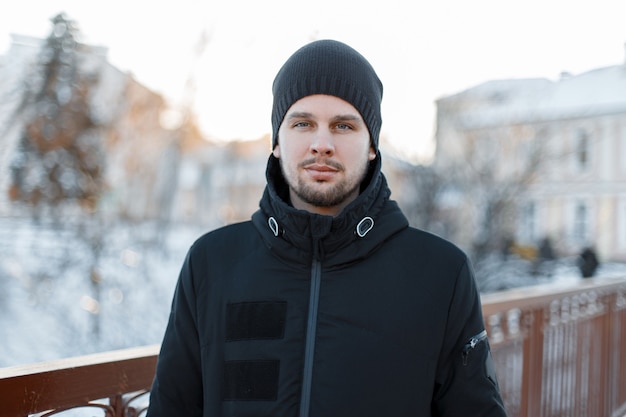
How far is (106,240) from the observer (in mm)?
7910

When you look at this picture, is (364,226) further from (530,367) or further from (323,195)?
(530,367)

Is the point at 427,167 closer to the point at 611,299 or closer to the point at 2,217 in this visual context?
the point at 611,299

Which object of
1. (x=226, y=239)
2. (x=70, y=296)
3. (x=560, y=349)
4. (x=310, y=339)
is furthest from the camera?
(x=70, y=296)

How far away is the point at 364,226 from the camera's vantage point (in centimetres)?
170

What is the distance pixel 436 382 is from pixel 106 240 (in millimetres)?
7041

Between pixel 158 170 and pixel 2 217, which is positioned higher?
pixel 158 170

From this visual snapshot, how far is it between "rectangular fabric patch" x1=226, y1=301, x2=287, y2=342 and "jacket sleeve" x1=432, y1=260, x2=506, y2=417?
47 cm

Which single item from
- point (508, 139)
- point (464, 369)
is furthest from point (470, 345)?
point (508, 139)

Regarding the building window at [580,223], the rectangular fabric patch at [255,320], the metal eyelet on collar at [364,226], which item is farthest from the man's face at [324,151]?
the building window at [580,223]

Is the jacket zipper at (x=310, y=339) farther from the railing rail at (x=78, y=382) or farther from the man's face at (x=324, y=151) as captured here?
the railing rail at (x=78, y=382)

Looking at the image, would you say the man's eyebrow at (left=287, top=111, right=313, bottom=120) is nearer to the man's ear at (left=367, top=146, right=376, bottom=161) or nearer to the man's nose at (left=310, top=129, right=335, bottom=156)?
the man's nose at (left=310, top=129, right=335, bottom=156)

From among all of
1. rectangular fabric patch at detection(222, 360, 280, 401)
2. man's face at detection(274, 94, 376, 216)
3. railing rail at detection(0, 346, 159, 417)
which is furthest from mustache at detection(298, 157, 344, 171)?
railing rail at detection(0, 346, 159, 417)

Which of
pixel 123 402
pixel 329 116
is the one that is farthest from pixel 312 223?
pixel 123 402

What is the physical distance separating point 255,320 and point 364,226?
0.42 metres
